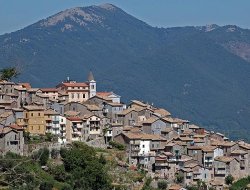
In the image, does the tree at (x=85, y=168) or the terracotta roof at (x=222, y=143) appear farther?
the terracotta roof at (x=222, y=143)

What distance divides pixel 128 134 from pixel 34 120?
5801 mm

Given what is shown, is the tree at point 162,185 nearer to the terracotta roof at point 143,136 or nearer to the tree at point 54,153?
the terracotta roof at point 143,136

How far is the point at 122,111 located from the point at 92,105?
1956 mm

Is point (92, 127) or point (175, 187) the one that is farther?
point (92, 127)

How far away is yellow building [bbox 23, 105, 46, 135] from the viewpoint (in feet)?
148

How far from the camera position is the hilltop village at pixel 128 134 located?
45406 mm

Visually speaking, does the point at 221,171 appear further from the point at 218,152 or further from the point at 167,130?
the point at 167,130

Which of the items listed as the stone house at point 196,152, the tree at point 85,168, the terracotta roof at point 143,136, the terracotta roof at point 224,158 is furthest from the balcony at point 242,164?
the tree at point 85,168

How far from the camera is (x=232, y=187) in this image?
4725 centimetres

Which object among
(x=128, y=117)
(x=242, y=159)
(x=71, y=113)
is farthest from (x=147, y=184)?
(x=242, y=159)

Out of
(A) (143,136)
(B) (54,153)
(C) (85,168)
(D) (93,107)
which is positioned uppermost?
(D) (93,107)

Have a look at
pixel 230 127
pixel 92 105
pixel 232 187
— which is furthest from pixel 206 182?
pixel 230 127

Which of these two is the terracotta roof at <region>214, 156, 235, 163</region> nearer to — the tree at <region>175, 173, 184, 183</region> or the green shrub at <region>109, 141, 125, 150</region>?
the tree at <region>175, 173, 184, 183</region>

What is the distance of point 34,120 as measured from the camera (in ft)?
149
